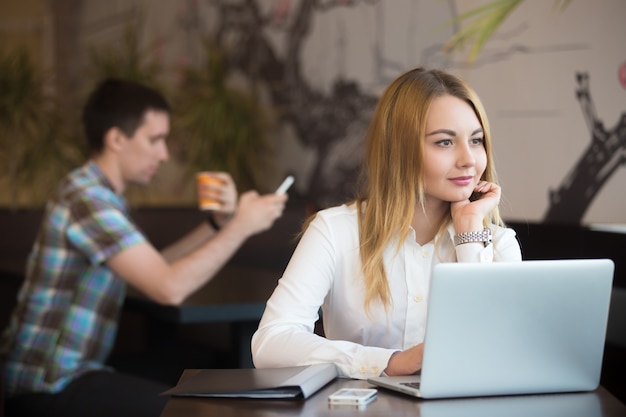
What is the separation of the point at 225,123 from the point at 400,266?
3.15 meters

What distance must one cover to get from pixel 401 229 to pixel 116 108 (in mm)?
1480

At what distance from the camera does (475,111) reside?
195 cm

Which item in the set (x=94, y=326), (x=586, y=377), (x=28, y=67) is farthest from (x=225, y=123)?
(x=586, y=377)

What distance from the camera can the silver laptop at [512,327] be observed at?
139cm

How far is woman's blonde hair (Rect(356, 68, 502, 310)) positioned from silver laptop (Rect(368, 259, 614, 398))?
51 cm

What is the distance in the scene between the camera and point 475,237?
1.88m

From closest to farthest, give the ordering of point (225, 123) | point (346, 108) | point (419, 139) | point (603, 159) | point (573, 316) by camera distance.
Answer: point (573, 316), point (419, 139), point (603, 159), point (346, 108), point (225, 123)

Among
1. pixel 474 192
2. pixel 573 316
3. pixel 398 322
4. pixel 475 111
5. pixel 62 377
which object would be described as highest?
pixel 475 111

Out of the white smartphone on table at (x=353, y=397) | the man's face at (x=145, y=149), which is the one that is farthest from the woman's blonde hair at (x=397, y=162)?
the man's face at (x=145, y=149)

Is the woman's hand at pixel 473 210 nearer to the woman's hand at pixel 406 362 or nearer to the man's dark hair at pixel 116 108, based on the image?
the woman's hand at pixel 406 362

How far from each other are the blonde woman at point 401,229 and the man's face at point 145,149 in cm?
118

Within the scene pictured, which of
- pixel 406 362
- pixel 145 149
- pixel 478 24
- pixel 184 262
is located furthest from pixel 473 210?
pixel 478 24

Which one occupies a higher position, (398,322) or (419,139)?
(419,139)

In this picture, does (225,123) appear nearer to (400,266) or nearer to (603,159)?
(603,159)
